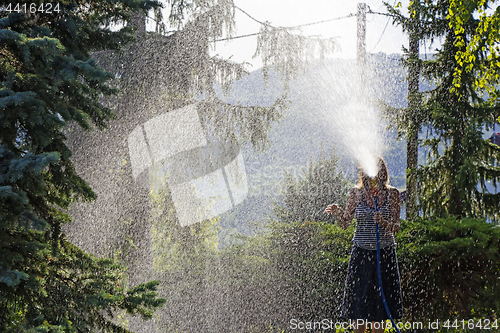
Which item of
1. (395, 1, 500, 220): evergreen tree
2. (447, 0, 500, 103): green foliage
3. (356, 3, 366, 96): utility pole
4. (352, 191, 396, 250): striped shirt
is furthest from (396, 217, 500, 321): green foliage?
(356, 3, 366, 96): utility pole

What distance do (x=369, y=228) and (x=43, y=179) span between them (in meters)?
2.47

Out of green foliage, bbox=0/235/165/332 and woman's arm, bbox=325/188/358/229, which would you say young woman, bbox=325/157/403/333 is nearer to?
woman's arm, bbox=325/188/358/229

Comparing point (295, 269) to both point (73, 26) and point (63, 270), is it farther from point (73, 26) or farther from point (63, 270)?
point (73, 26)

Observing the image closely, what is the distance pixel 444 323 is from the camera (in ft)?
12.3

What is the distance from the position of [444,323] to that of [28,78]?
401 cm

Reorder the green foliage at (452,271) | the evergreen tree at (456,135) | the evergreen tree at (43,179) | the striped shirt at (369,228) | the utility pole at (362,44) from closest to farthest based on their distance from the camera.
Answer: the evergreen tree at (43,179), the striped shirt at (369,228), the green foliage at (452,271), the evergreen tree at (456,135), the utility pole at (362,44)

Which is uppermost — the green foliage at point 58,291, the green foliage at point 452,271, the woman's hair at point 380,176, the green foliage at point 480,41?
the green foliage at point 480,41

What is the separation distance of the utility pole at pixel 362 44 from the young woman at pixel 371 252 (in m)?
3.50

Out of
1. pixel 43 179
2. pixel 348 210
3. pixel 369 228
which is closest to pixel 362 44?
pixel 348 210

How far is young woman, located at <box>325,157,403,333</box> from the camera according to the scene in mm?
3258

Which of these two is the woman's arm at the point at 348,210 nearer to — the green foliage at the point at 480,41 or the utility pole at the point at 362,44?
the green foliage at the point at 480,41

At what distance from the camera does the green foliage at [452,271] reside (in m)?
3.66

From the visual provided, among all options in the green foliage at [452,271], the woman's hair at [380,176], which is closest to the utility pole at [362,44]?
the green foliage at [452,271]

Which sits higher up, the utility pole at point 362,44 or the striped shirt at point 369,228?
the utility pole at point 362,44
